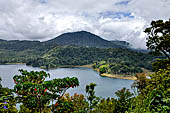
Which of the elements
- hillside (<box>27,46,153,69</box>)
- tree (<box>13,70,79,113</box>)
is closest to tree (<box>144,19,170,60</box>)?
tree (<box>13,70,79,113</box>)

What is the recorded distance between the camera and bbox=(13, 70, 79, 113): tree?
5926 millimetres

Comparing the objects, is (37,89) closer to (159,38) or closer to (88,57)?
(159,38)

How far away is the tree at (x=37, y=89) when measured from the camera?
5926mm

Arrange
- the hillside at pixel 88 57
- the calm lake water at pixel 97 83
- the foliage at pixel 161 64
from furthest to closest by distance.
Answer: the hillside at pixel 88 57, the calm lake water at pixel 97 83, the foliage at pixel 161 64

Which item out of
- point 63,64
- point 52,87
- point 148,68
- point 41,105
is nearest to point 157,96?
point 52,87

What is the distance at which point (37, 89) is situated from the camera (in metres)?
5.93

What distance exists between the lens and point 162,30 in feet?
31.7

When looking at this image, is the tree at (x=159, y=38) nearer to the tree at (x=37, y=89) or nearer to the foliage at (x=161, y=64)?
the foliage at (x=161, y=64)

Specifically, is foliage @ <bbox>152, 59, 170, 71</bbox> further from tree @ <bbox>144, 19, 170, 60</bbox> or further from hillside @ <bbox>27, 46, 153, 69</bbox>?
hillside @ <bbox>27, 46, 153, 69</bbox>

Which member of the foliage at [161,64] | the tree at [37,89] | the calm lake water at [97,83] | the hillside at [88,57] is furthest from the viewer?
the hillside at [88,57]

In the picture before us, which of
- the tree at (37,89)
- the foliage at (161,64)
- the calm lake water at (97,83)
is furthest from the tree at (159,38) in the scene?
the calm lake water at (97,83)

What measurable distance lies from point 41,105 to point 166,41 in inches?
269

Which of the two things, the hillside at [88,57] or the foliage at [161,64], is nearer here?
the foliage at [161,64]

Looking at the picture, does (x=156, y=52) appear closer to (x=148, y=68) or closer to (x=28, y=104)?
(x=28, y=104)
